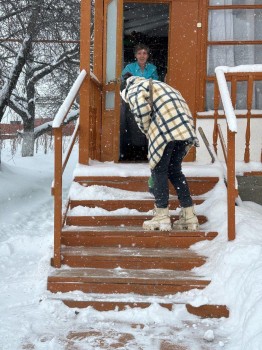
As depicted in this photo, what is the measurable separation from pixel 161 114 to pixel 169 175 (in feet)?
1.92

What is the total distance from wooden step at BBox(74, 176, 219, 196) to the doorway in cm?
261

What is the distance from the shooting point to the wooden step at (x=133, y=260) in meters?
4.26

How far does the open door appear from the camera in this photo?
20.3ft

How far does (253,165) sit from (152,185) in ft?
5.06

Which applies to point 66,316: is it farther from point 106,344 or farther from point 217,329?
point 217,329

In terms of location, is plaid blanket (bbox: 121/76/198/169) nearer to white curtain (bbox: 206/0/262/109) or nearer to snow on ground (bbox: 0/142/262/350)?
snow on ground (bbox: 0/142/262/350)

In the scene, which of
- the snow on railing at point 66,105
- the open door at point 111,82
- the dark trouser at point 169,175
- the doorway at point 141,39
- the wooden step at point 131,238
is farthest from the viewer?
the doorway at point 141,39

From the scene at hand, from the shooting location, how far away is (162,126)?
433 centimetres

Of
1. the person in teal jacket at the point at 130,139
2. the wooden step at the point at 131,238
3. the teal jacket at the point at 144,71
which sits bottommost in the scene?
the wooden step at the point at 131,238

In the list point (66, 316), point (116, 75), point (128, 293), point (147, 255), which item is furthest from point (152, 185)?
point (116, 75)

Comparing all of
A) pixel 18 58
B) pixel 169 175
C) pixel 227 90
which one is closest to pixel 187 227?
pixel 169 175

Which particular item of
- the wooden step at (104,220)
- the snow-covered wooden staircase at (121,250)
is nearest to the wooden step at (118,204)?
the snow-covered wooden staircase at (121,250)

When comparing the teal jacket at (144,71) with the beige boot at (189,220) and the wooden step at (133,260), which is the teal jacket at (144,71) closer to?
the beige boot at (189,220)

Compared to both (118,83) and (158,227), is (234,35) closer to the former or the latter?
(118,83)
